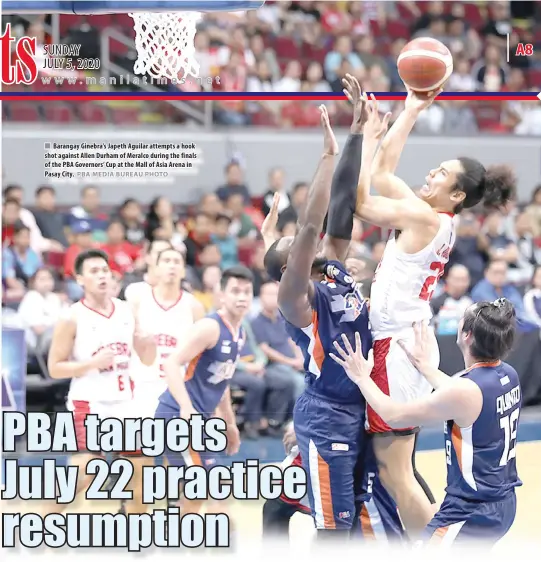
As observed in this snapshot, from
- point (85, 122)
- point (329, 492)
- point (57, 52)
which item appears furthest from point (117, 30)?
point (329, 492)

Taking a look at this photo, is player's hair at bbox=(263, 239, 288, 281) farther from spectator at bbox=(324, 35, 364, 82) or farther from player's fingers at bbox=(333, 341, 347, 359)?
spectator at bbox=(324, 35, 364, 82)

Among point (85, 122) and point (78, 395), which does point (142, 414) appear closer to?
point (78, 395)

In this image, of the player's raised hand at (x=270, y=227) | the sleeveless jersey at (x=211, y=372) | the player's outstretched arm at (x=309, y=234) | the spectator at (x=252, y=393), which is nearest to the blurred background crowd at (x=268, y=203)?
the spectator at (x=252, y=393)

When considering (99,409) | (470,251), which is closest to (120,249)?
(99,409)

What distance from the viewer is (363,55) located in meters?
10.1

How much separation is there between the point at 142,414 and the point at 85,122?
9.95ft

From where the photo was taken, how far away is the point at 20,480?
4.88 meters

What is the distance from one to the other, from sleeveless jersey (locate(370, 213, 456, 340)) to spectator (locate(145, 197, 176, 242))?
156 inches

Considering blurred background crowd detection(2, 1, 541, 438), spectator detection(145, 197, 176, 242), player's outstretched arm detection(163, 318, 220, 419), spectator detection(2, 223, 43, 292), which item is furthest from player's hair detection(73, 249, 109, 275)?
spectator detection(145, 197, 176, 242)

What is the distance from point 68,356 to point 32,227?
261cm

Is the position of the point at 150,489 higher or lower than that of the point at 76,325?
lower

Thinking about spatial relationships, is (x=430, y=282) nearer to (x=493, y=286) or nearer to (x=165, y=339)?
(x=165, y=339)

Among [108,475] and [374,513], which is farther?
[108,475]

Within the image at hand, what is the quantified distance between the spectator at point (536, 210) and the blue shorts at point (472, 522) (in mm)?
5337
